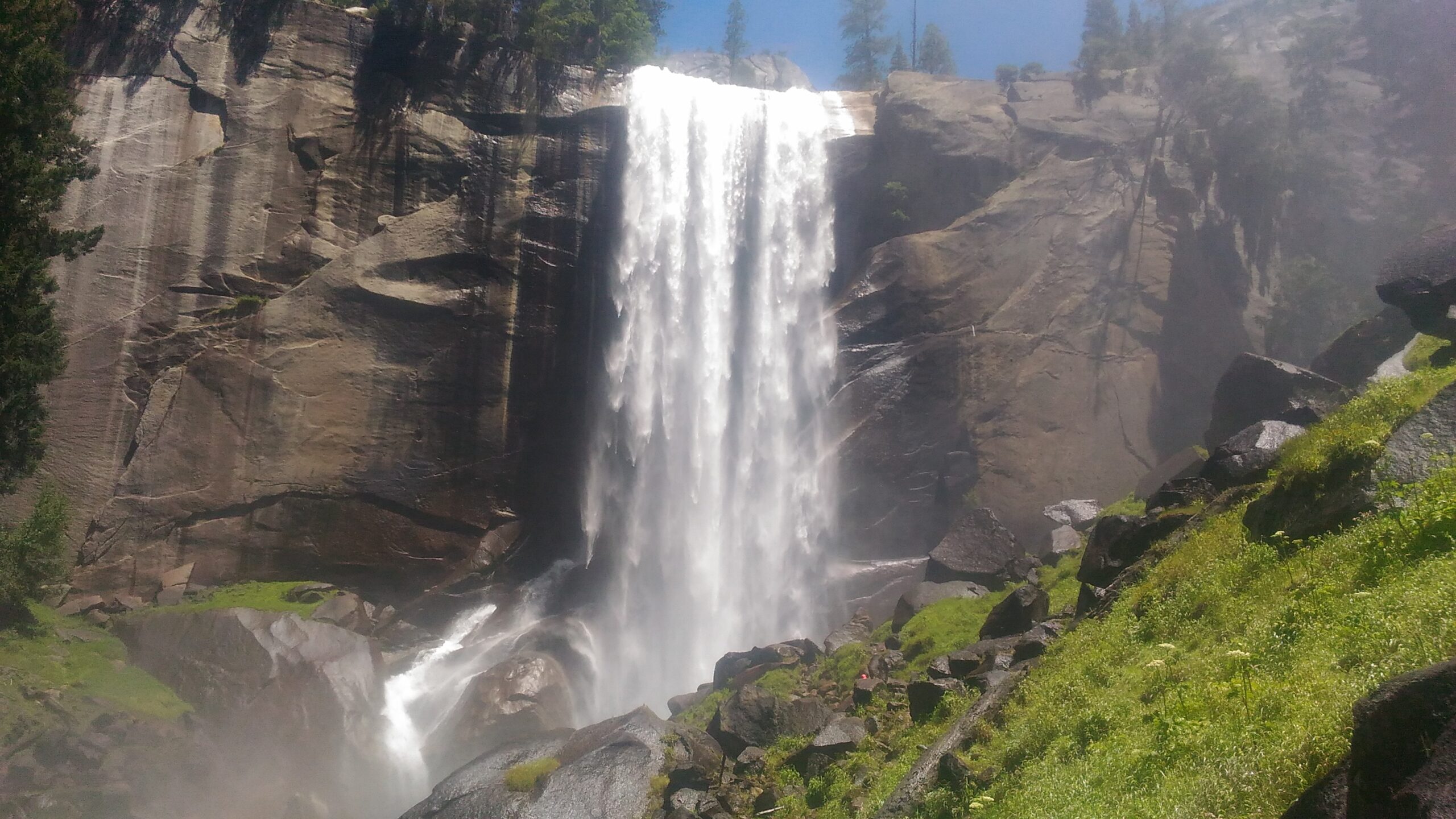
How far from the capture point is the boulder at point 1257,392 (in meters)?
19.5

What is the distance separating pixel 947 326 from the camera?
26.9m

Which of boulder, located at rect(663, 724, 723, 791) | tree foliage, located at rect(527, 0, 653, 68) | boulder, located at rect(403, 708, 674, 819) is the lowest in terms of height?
boulder, located at rect(403, 708, 674, 819)

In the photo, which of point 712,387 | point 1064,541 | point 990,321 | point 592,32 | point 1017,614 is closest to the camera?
point 1017,614

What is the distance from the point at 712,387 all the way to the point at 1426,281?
1832cm

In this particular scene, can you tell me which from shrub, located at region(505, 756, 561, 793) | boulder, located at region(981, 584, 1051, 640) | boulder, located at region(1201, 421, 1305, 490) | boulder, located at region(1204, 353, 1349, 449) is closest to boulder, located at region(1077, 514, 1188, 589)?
boulder, located at region(981, 584, 1051, 640)

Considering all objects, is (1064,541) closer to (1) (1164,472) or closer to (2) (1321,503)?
(1) (1164,472)

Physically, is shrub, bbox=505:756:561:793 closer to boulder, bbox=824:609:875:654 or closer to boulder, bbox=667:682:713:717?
boulder, bbox=667:682:713:717

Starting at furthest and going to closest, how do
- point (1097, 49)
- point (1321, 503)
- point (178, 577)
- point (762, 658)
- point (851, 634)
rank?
point (1097, 49) → point (178, 577) → point (851, 634) → point (762, 658) → point (1321, 503)

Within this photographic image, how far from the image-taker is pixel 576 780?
13.9m

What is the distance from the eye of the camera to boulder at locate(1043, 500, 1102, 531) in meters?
24.5

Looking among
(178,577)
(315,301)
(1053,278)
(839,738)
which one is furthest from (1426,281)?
(178,577)

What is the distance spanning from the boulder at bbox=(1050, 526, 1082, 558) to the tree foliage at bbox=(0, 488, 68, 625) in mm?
23447

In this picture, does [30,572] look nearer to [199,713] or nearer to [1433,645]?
[199,713]

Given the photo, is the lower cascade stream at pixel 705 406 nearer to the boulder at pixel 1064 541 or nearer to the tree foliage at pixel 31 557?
the boulder at pixel 1064 541
